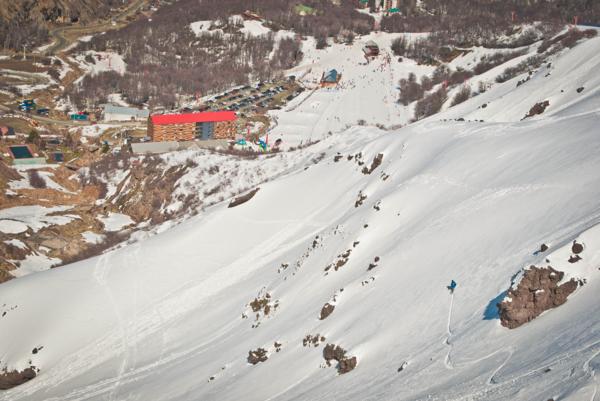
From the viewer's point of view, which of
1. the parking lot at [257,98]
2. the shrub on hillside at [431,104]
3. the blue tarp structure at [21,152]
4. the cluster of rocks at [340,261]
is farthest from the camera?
the parking lot at [257,98]

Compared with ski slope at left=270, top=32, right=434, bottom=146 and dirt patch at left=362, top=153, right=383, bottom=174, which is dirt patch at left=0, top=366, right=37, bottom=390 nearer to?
dirt patch at left=362, top=153, right=383, bottom=174

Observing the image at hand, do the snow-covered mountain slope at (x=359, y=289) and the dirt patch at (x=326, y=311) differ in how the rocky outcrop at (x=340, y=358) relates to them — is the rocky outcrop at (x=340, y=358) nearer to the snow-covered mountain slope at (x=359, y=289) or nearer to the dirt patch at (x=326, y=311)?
the snow-covered mountain slope at (x=359, y=289)

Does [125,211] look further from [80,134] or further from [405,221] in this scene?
[405,221]

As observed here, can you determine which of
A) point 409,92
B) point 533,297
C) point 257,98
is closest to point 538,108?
point 533,297

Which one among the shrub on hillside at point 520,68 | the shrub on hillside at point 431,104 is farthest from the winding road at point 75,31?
the shrub on hillside at point 520,68

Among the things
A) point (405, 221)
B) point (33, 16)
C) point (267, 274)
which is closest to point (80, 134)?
point (267, 274)

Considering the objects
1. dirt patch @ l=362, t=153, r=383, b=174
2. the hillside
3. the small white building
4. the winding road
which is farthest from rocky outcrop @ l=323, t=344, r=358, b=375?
the hillside

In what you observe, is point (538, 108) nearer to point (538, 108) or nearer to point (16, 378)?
point (538, 108)
